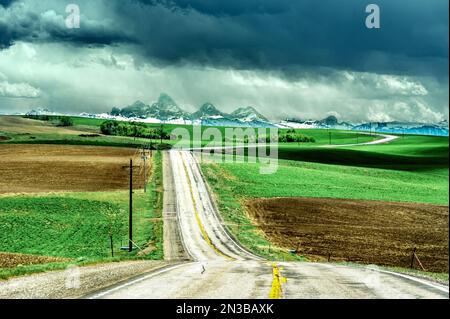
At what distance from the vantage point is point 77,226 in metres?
55.3

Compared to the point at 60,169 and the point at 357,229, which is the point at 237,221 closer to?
the point at 357,229

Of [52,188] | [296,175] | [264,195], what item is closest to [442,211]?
[264,195]

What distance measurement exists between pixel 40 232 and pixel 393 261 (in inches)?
1270

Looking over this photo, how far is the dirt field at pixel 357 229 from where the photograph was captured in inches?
2058

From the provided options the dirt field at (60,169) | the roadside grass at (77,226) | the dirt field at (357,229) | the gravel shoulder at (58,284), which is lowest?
the dirt field at (357,229)

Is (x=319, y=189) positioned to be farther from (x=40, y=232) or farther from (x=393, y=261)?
(x=40, y=232)

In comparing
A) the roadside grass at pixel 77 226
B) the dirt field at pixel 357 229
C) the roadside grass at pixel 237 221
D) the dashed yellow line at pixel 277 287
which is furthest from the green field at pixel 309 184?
the dashed yellow line at pixel 277 287

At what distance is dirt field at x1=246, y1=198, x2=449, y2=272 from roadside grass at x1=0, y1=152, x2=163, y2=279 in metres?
14.7

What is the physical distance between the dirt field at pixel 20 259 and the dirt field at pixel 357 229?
953 inches

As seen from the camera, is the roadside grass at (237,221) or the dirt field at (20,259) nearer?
the dirt field at (20,259)

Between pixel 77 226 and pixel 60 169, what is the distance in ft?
64.8

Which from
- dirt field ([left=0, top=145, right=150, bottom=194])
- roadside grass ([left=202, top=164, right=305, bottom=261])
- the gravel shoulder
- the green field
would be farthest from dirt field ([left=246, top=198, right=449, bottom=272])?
the gravel shoulder

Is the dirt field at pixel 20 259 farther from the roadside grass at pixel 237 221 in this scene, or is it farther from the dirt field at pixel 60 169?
the roadside grass at pixel 237 221

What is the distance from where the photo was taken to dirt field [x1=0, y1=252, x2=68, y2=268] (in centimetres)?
3534
